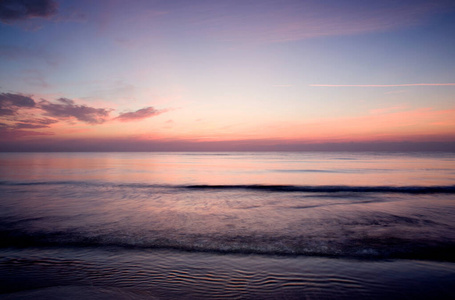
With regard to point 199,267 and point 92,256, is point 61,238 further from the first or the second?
point 199,267

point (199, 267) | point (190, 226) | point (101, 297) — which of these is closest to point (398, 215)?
point (190, 226)

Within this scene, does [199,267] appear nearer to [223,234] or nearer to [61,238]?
[223,234]

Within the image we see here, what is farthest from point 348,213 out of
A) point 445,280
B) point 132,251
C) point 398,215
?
point 132,251

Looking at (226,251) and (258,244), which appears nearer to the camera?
(226,251)

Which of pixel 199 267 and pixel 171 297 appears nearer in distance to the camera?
pixel 171 297

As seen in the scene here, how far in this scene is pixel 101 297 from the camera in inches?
167

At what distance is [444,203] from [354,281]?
485 inches

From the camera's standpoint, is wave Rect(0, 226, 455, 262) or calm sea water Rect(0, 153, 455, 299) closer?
calm sea water Rect(0, 153, 455, 299)

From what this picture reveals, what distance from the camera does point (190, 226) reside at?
9078mm

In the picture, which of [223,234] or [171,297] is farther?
[223,234]

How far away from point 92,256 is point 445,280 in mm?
7779

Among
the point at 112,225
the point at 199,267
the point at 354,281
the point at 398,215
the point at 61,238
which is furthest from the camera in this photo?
the point at 398,215

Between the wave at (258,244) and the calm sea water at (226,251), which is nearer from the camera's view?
the calm sea water at (226,251)

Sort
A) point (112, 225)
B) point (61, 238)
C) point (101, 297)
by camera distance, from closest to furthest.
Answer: point (101, 297), point (61, 238), point (112, 225)
